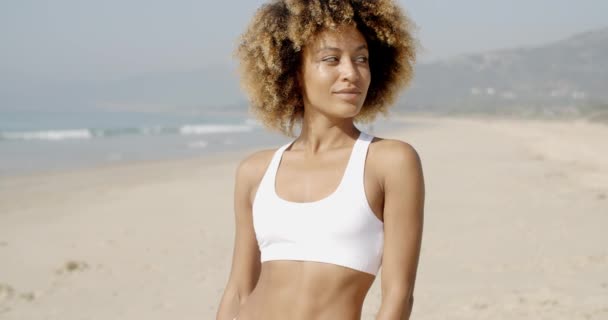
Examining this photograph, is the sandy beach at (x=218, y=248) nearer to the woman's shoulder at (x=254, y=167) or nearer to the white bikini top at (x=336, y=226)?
the woman's shoulder at (x=254, y=167)

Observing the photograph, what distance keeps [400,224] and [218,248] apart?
254 inches

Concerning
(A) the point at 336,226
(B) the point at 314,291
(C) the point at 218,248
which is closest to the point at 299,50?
(A) the point at 336,226

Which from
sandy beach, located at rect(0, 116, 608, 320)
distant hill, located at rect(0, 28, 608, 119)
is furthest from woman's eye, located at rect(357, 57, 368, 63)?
distant hill, located at rect(0, 28, 608, 119)

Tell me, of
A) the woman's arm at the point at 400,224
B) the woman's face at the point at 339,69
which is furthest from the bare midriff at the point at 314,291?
the woman's face at the point at 339,69

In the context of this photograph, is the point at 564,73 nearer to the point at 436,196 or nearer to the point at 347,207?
the point at 436,196

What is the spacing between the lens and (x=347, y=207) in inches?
77.0

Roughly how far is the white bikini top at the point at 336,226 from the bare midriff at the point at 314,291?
3 cm

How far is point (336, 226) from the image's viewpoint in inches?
77.4

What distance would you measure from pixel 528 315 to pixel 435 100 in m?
145

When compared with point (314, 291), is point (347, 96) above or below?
above

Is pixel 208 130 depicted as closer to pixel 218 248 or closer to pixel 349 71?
pixel 218 248

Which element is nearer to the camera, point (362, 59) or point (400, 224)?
point (400, 224)

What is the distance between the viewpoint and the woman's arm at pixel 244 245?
2.30 meters

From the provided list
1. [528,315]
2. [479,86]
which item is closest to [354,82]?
[528,315]
